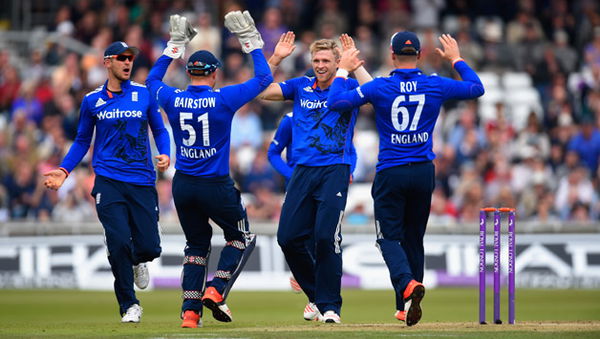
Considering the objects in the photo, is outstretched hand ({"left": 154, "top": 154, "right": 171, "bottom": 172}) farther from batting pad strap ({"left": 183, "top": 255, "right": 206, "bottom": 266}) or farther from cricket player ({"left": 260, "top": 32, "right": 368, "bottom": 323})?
cricket player ({"left": 260, "top": 32, "right": 368, "bottom": 323})

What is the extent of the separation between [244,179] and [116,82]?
9.71 m

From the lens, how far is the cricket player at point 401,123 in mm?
12023


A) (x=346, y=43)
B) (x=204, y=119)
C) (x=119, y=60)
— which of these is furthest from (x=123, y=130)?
(x=346, y=43)

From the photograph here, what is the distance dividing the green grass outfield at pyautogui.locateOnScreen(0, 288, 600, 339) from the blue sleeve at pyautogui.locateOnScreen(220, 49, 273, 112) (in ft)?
7.30

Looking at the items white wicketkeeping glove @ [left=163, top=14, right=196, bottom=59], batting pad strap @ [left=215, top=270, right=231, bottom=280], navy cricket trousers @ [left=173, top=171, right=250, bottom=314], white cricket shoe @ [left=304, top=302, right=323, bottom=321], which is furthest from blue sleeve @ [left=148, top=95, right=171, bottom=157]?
white cricket shoe @ [left=304, top=302, right=323, bottom=321]

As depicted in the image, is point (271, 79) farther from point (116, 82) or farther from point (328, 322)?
point (328, 322)

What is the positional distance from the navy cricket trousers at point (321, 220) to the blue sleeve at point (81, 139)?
7.04ft

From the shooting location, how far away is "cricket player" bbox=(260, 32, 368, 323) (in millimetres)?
12508

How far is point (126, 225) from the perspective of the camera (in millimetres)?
12641

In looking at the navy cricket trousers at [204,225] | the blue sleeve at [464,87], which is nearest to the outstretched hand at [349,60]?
the blue sleeve at [464,87]

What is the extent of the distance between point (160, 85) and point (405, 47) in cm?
250

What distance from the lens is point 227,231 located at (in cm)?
1283

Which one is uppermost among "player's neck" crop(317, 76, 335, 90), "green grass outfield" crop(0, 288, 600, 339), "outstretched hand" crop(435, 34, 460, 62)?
"outstretched hand" crop(435, 34, 460, 62)

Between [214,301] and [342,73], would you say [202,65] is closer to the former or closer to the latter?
[342,73]
